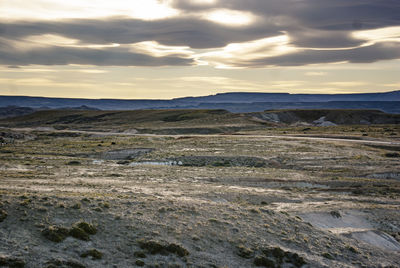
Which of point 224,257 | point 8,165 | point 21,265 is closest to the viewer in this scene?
point 21,265

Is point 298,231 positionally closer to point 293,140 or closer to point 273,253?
point 273,253

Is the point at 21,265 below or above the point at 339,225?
above

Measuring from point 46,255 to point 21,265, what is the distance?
1208 mm

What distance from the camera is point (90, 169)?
134 feet

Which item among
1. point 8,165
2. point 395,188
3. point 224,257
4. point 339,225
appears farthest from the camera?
point 8,165

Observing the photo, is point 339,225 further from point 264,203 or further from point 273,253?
point 273,253

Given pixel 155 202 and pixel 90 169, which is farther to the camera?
pixel 90 169

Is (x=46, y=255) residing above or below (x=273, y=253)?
above

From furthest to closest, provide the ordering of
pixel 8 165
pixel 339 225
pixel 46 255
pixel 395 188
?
pixel 8 165
pixel 395 188
pixel 339 225
pixel 46 255

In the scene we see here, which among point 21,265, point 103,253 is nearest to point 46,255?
point 21,265

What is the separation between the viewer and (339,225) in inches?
961

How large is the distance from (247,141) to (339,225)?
4492 centimetres

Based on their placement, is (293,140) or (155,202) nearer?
(155,202)

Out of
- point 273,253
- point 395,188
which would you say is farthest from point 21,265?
point 395,188
